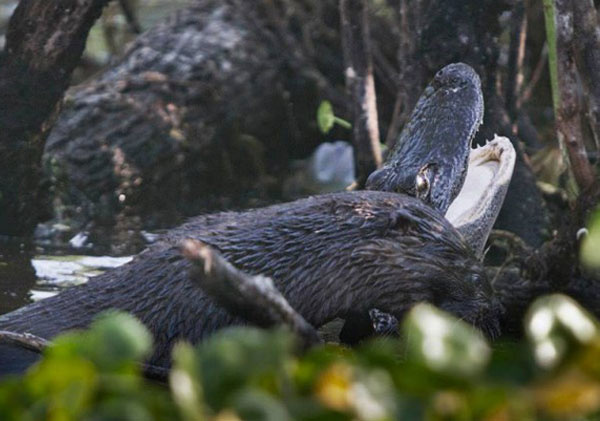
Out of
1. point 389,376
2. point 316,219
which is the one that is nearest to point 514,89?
point 316,219

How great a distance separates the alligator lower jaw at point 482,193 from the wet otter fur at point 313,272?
2.04 ft

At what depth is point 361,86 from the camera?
753 cm

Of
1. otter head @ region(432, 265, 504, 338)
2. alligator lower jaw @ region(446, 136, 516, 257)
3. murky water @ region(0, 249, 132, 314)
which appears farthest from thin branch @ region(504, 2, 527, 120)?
otter head @ region(432, 265, 504, 338)

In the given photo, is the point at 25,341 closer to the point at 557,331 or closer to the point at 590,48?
the point at 557,331

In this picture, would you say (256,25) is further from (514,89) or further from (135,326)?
(135,326)

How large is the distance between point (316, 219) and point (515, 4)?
142 inches

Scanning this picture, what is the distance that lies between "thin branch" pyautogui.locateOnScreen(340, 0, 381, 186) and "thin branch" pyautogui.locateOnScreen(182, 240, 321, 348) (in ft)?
16.1

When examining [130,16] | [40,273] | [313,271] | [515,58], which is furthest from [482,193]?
[130,16]

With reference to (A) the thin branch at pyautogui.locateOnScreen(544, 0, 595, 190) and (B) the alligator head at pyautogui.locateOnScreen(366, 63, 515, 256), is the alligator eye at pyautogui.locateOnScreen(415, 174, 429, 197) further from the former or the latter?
(A) the thin branch at pyautogui.locateOnScreen(544, 0, 595, 190)

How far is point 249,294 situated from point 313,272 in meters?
1.57

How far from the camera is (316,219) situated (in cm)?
406

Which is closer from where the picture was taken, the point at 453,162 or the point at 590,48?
the point at 453,162

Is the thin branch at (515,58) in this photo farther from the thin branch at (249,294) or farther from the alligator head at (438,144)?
the thin branch at (249,294)

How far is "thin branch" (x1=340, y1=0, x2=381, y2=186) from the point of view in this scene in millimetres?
7355
